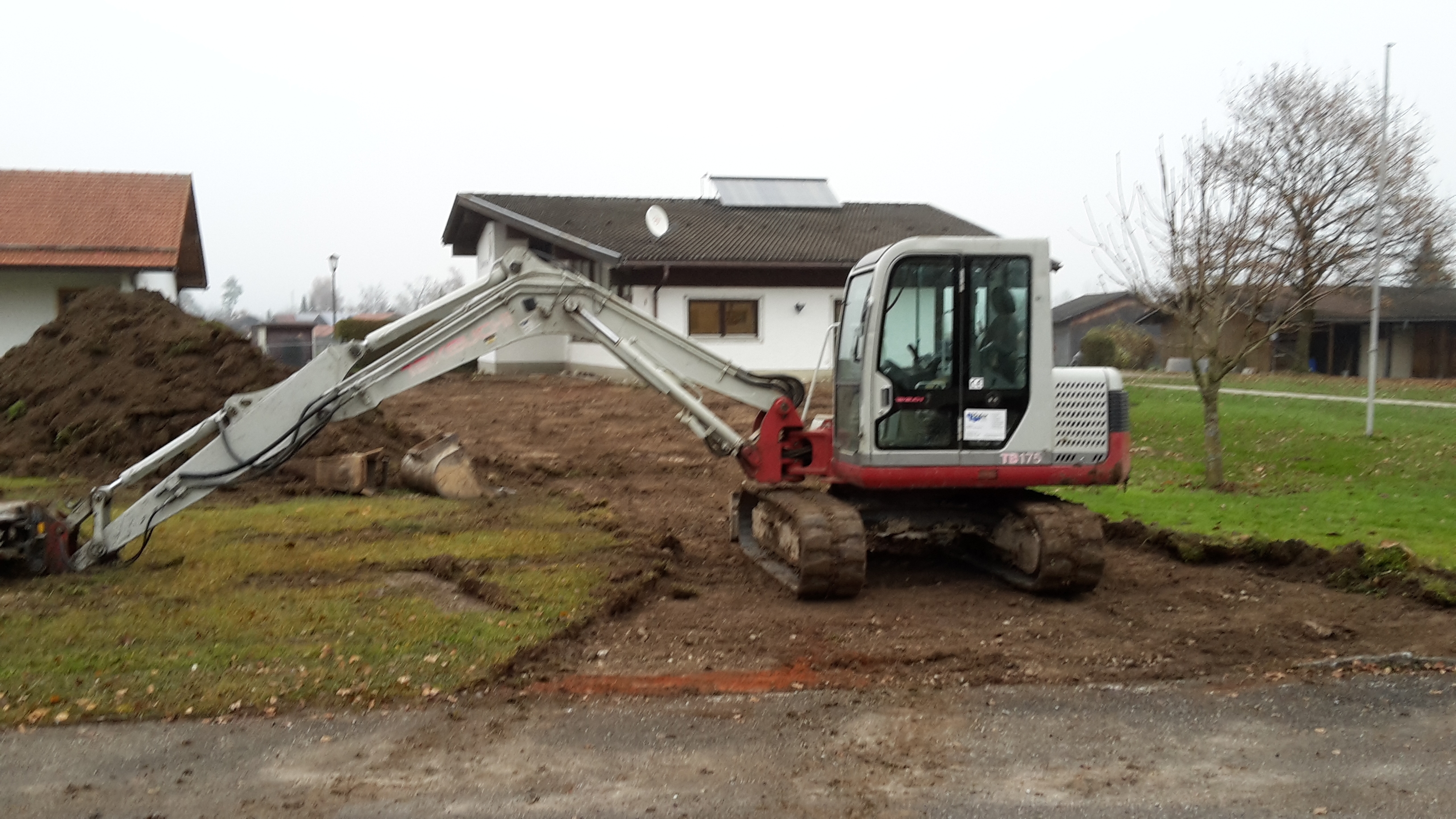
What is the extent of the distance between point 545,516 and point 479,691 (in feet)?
21.2

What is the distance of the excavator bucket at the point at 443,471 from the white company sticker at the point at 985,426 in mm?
7273

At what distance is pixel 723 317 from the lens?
30.4 meters

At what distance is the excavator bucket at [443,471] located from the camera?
14.7 m

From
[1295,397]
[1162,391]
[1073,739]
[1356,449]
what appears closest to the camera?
[1073,739]

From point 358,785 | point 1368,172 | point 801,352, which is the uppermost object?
point 1368,172

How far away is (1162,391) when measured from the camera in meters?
30.4

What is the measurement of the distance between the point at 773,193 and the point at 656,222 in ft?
20.8

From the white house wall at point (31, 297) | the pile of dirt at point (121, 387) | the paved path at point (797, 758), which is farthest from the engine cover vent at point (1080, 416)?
the white house wall at point (31, 297)

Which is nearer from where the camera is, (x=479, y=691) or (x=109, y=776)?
Result: (x=109, y=776)

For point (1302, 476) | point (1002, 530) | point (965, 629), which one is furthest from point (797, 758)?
point (1302, 476)

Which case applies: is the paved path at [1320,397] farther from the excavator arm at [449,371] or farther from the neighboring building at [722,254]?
the excavator arm at [449,371]

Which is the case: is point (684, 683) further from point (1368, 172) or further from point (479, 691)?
point (1368, 172)

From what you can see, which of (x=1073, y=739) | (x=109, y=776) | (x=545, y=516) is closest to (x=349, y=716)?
(x=109, y=776)

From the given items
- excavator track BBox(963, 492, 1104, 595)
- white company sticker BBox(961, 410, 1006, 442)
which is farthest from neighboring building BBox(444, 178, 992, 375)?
white company sticker BBox(961, 410, 1006, 442)
